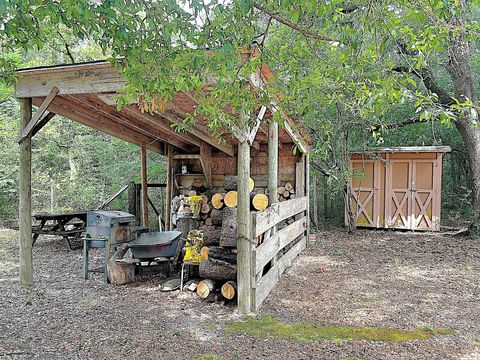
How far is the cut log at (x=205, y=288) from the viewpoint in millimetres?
4289

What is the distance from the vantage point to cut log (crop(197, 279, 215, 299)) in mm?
4289

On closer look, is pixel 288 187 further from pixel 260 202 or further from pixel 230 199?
pixel 230 199

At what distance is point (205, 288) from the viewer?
4320 millimetres

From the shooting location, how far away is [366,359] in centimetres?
284

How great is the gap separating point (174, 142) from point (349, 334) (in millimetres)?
4426

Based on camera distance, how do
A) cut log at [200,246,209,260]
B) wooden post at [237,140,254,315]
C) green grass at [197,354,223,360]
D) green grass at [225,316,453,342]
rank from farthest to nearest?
cut log at [200,246,209,260], wooden post at [237,140,254,315], green grass at [225,316,453,342], green grass at [197,354,223,360]

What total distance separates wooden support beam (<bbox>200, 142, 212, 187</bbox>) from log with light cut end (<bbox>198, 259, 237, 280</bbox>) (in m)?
2.43

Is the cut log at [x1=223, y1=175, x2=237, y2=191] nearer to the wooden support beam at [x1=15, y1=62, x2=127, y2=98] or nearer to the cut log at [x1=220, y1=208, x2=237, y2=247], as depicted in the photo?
the cut log at [x1=220, y1=208, x2=237, y2=247]

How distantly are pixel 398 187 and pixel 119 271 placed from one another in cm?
744

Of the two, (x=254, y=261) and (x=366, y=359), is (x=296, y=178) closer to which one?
(x=254, y=261)

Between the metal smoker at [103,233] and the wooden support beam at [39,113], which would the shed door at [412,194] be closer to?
the metal smoker at [103,233]

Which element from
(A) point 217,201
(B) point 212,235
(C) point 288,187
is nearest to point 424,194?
(C) point 288,187

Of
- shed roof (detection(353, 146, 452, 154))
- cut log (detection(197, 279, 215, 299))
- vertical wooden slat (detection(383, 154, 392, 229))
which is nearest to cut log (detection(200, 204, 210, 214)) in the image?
cut log (detection(197, 279, 215, 299))

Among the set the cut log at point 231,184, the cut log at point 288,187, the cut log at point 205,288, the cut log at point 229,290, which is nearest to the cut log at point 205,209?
the cut log at point 231,184
